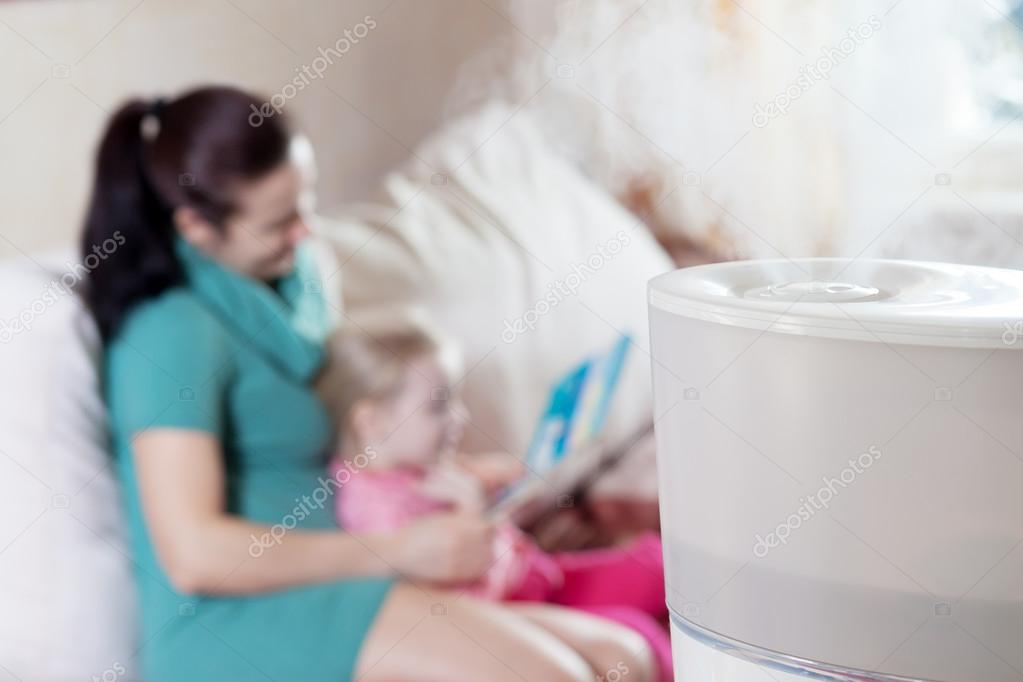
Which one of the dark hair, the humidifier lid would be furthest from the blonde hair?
the humidifier lid

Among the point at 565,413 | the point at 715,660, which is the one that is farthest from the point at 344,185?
the point at 715,660

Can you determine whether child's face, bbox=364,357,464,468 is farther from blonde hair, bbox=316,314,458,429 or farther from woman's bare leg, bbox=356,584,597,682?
Answer: woman's bare leg, bbox=356,584,597,682

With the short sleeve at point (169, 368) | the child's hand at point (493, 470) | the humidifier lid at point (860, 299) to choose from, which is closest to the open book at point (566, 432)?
the child's hand at point (493, 470)

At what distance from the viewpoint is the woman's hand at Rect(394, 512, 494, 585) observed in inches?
49.1

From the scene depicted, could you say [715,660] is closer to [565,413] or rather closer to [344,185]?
[565,413]

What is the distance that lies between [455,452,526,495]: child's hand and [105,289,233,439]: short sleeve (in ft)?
1.13

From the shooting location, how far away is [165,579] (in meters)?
1.22

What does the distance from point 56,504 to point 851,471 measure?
839mm

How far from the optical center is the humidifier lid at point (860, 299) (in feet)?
2.10

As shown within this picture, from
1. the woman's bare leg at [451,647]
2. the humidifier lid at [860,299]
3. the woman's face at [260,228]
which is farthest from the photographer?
the woman's face at [260,228]

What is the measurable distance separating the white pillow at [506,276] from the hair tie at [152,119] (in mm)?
268

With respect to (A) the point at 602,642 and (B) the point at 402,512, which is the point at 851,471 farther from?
(B) the point at 402,512

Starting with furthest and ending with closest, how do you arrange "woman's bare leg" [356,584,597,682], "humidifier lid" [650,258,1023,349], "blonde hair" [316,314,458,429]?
"blonde hair" [316,314,458,429]
"woman's bare leg" [356,584,597,682]
"humidifier lid" [650,258,1023,349]

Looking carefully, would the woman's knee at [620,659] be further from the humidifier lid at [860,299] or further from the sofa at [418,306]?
the humidifier lid at [860,299]
